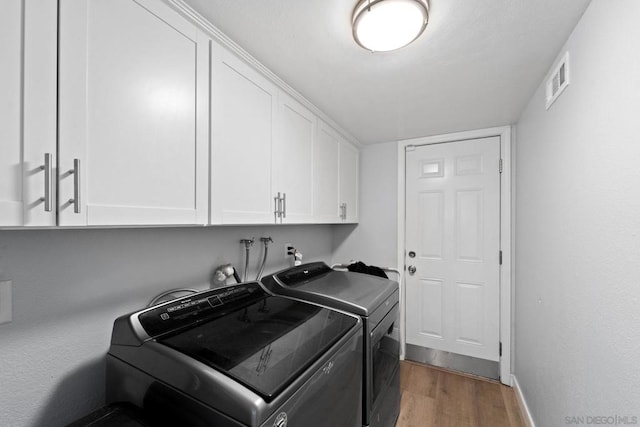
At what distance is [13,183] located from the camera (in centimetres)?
62

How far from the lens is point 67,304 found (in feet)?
3.18

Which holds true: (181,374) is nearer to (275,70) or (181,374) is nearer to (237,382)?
(237,382)

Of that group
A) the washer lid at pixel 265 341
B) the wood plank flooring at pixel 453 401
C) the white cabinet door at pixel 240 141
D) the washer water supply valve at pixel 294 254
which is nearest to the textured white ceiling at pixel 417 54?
the white cabinet door at pixel 240 141

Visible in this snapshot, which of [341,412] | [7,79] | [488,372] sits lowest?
[488,372]

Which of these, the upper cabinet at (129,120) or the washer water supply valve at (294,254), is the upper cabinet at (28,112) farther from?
the washer water supply valve at (294,254)

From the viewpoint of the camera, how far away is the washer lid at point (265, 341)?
78 cm

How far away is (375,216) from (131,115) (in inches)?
93.5

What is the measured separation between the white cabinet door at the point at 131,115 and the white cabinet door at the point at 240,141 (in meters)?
0.05

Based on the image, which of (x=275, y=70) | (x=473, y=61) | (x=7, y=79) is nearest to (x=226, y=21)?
(x=275, y=70)

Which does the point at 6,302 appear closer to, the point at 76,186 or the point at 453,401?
the point at 76,186

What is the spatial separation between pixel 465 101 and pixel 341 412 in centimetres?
204

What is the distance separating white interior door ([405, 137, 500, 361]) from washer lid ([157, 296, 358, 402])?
1638 mm

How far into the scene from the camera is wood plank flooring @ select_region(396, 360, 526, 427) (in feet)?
6.20

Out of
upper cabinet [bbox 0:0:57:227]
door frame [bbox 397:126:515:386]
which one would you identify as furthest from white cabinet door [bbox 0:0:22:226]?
door frame [bbox 397:126:515:386]
